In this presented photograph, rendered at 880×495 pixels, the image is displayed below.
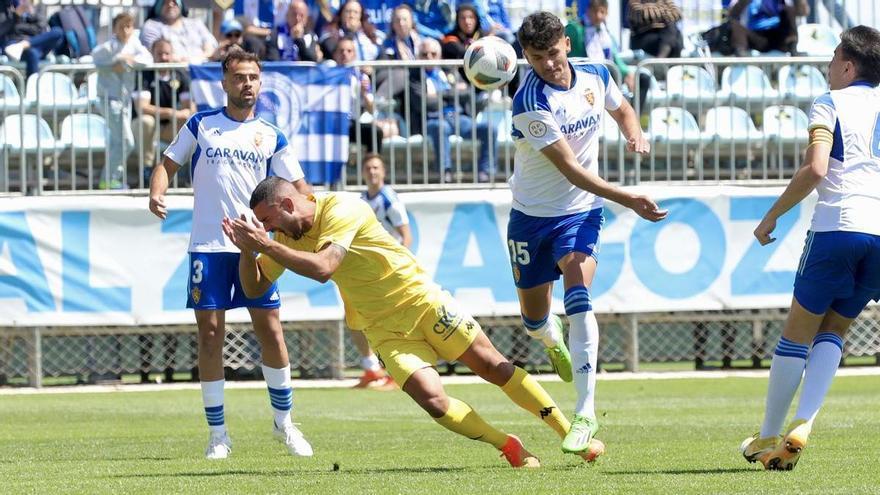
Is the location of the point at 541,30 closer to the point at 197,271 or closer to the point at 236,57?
the point at 236,57

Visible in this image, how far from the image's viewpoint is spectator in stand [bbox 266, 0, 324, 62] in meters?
18.6

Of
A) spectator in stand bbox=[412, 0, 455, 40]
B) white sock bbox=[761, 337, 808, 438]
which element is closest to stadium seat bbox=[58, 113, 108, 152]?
spectator in stand bbox=[412, 0, 455, 40]

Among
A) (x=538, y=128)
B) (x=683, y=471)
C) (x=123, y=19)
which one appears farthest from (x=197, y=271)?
(x=123, y=19)

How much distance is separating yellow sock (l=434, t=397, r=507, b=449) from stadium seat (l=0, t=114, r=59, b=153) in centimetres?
1052

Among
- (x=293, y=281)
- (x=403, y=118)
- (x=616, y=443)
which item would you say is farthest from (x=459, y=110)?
(x=616, y=443)

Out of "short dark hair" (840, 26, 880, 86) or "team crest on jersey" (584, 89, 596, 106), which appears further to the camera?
"team crest on jersey" (584, 89, 596, 106)

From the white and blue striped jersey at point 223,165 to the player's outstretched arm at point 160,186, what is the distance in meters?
0.05

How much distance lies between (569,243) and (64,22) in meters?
12.1

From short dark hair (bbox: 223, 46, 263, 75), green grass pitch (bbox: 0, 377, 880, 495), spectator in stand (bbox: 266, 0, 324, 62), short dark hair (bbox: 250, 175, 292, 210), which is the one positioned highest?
spectator in stand (bbox: 266, 0, 324, 62)

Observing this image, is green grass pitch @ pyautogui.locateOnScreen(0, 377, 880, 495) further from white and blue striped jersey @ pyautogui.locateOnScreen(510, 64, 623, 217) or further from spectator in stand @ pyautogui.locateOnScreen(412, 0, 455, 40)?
spectator in stand @ pyautogui.locateOnScreen(412, 0, 455, 40)

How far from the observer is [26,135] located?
17516 mm

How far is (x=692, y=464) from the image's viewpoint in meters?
8.48

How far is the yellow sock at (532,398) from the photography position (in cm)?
848

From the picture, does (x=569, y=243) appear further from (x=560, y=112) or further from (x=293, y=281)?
(x=293, y=281)
